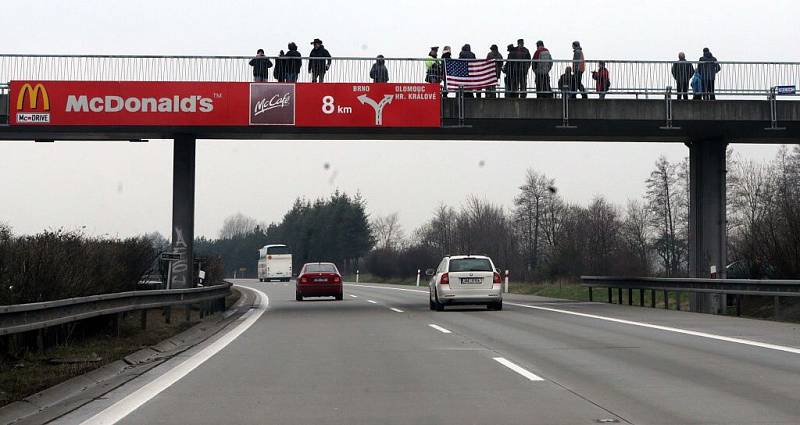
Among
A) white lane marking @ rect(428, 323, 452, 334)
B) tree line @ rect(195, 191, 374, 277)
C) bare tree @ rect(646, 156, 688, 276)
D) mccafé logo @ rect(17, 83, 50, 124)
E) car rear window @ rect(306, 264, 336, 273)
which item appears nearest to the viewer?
white lane marking @ rect(428, 323, 452, 334)

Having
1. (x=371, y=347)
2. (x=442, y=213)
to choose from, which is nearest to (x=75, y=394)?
(x=371, y=347)

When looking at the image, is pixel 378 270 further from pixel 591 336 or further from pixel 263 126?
pixel 591 336

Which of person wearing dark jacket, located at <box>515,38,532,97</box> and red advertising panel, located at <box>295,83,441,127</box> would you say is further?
person wearing dark jacket, located at <box>515,38,532,97</box>

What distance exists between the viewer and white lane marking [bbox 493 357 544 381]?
10.1 m

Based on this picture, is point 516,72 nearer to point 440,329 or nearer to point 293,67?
point 293,67

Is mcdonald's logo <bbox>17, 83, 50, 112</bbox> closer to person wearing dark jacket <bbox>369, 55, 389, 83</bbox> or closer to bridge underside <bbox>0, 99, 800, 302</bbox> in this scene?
bridge underside <bbox>0, 99, 800, 302</bbox>

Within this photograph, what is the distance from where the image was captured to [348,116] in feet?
82.2

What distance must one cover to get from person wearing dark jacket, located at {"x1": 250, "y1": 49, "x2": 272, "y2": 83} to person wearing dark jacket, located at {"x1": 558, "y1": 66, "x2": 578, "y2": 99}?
328 inches

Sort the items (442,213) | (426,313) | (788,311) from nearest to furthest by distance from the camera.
Answer: (788,311)
(426,313)
(442,213)

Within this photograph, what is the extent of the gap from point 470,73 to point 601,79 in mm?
3815

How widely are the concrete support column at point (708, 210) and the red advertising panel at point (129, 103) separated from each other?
14.1 m

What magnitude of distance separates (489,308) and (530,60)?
7291 mm

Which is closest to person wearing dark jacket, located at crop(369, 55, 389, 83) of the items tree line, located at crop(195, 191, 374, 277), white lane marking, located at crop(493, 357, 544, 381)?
white lane marking, located at crop(493, 357, 544, 381)

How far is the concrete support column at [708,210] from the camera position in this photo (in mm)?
28062
